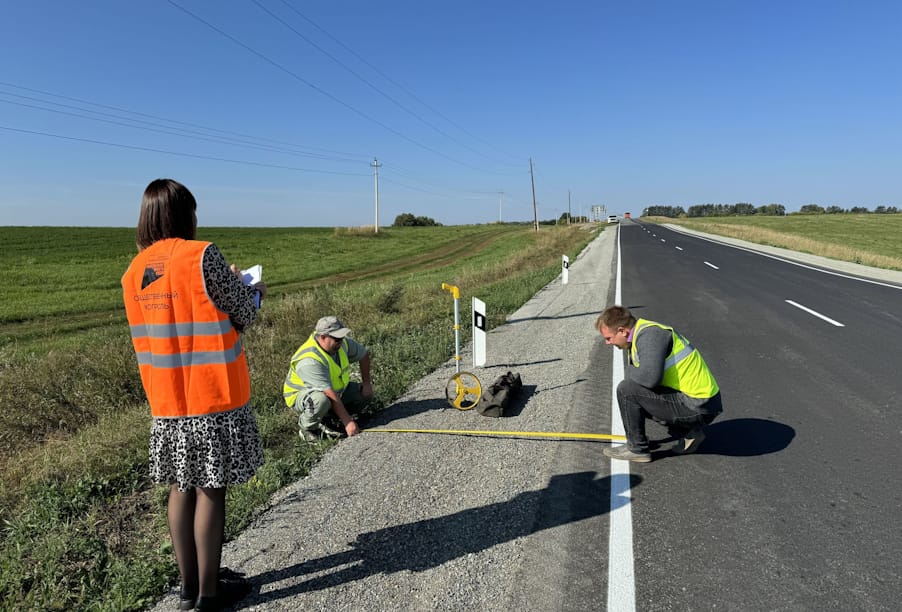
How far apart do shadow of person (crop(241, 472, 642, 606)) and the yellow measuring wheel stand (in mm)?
1837

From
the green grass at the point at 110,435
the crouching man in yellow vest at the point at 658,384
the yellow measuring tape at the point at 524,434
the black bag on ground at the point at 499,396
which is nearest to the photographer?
the green grass at the point at 110,435

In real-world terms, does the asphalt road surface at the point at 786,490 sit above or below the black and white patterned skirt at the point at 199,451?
below

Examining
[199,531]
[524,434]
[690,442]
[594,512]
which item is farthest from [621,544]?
[199,531]

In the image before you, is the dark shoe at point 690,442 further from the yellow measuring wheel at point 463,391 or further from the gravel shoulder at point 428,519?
the yellow measuring wheel at point 463,391

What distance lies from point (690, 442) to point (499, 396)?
187cm

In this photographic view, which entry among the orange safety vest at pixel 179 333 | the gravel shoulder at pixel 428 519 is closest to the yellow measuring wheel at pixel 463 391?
the gravel shoulder at pixel 428 519

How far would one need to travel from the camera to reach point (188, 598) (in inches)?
104

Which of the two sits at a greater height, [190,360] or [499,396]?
[190,360]

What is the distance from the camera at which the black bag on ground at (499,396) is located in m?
5.31

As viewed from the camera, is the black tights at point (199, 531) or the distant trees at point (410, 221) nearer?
the black tights at point (199, 531)

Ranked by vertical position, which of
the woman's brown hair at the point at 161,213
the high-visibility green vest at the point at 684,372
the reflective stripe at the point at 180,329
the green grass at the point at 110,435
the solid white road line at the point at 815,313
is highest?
the woman's brown hair at the point at 161,213

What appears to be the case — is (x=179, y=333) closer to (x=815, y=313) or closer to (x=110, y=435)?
(x=110, y=435)

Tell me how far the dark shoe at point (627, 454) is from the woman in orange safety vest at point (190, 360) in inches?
110

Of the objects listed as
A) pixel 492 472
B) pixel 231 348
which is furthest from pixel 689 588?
pixel 231 348
